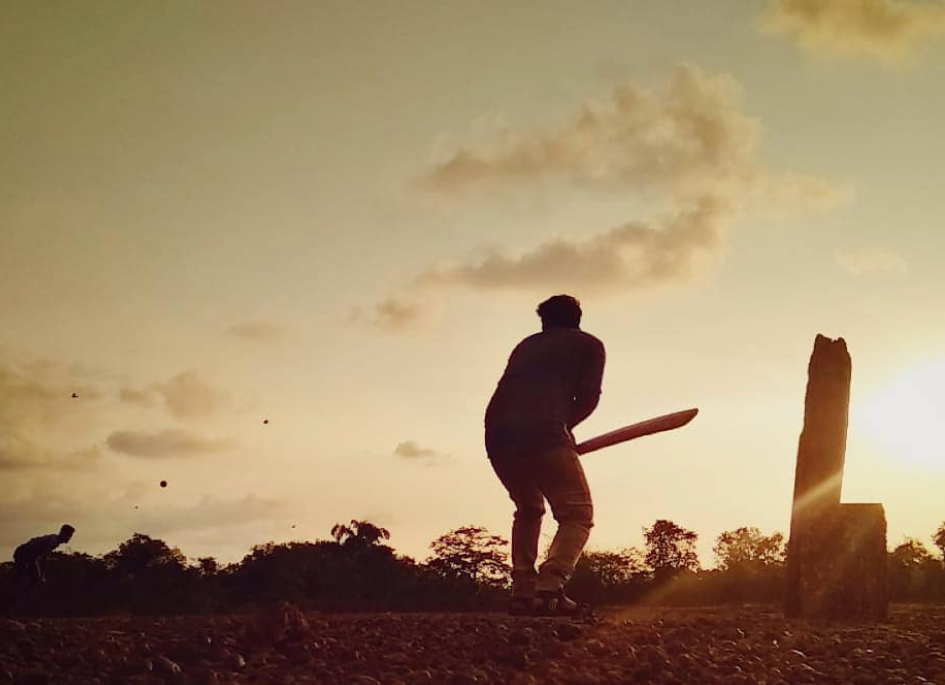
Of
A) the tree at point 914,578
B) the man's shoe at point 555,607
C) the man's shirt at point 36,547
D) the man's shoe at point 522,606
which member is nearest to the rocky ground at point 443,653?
the man's shoe at point 555,607

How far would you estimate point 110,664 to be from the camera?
18.9 ft

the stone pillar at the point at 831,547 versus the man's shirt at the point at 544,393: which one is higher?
the man's shirt at the point at 544,393

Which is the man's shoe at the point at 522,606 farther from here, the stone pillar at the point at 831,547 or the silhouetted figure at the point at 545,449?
the stone pillar at the point at 831,547

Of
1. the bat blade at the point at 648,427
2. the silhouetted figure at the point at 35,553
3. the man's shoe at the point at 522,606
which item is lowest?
the man's shoe at the point at 522,606

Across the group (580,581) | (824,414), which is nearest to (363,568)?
(580,581)

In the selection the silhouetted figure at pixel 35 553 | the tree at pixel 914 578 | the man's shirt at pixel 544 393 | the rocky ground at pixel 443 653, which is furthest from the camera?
the tree at pixel 914 578

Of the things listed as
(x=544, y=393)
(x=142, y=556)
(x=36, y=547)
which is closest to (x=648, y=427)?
(x=544, y=393)

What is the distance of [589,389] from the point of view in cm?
895

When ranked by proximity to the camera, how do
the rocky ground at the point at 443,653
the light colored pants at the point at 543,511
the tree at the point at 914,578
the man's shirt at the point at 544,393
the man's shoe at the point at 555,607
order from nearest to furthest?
the rocky ground at the point at 443,653
the man's shoe at the point at 555,607
the light colored pants at the point at 543,511
the man's shirt at the point at 544,393
the tree at the point at 914,578

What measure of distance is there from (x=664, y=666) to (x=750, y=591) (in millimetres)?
12050

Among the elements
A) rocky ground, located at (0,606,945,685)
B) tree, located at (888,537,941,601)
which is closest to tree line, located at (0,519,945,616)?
tree, located at (888,537,941,601)

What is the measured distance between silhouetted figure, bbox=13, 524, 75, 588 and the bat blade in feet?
28.6

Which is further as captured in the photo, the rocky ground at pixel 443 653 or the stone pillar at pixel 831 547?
the stone pillar at pixel 831 547

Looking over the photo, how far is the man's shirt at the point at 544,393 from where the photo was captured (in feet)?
28.6
